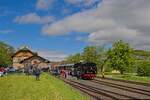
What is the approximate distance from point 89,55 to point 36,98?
10214cm

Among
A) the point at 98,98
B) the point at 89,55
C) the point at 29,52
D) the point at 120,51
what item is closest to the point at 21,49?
the point at 29,52

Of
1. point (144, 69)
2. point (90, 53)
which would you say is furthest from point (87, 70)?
point (90, 53)

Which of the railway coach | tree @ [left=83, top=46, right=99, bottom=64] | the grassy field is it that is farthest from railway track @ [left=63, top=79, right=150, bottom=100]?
tree @ [left=83, top=46, right=99, bottom=64]

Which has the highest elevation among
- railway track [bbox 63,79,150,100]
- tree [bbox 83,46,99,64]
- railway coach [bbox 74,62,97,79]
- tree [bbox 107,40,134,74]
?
tree [bbox 83,46,99,64]

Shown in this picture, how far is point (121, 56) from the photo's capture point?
75125mm

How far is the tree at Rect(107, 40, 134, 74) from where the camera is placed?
244 feet

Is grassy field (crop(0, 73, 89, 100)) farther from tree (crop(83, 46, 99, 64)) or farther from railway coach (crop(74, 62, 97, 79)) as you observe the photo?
tree (crop(83, 46, 99, 64))

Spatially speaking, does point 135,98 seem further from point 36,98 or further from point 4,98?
point 4,98

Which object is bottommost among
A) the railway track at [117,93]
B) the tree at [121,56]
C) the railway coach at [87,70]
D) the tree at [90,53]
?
the railway track at [117,93]

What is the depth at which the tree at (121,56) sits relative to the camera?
74.5 m

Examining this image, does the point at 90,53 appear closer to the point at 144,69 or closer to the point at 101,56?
the point at 101,56

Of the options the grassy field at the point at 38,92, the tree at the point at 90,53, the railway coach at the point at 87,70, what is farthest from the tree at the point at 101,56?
the grassy field at the point at 38,92

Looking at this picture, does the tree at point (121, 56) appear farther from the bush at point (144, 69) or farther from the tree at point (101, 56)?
the tree at point (101, 56)

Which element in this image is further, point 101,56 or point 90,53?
point 90,53
